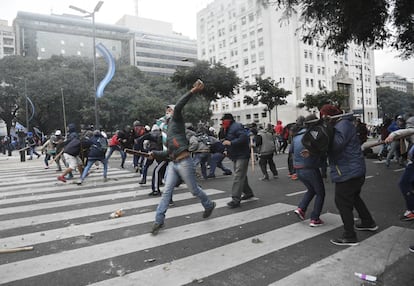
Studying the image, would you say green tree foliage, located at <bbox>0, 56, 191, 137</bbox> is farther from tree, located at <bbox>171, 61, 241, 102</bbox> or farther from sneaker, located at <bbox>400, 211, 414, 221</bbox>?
sneaker, located at <bbox>400, 211, 414, 221</bbox>

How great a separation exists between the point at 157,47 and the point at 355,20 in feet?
329

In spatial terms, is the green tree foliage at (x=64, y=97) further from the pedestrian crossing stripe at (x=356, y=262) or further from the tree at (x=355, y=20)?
the pedestrian crossing stripe at (x=356, y=262)

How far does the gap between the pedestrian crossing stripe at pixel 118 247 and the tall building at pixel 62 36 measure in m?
88.7

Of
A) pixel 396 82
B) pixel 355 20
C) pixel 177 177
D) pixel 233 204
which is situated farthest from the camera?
pixel 396 82

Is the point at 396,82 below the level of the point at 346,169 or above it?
above

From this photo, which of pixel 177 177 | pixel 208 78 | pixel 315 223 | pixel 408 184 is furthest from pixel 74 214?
pixel 208 78

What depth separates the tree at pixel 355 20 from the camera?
800 centimetres

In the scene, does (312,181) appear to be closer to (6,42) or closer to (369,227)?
(369,227)

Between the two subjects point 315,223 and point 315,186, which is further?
point 315,186

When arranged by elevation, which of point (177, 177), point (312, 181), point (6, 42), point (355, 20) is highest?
point (6, 42)

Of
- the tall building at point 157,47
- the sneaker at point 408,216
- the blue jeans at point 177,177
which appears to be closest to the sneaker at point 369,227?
the sneaker at point 408,216

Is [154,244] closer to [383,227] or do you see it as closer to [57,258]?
[57,258]

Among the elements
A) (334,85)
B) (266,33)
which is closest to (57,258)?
(266,33)

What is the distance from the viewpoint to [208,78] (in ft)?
103
